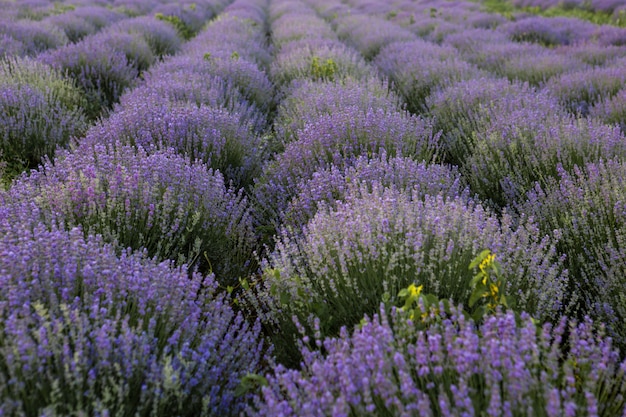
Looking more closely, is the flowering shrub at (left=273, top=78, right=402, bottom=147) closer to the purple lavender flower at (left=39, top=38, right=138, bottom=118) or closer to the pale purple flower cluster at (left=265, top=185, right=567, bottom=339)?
the pale purple flower cluster at (left=265, top=185, right=567, bottom=339)

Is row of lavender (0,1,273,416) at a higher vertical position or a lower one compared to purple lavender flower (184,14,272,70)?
higher

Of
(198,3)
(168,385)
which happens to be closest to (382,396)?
(168,385)

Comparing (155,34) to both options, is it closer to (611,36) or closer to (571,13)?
(611,36)

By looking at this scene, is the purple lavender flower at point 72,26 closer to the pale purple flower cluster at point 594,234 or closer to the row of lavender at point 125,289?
the row of lavender at point 125,289

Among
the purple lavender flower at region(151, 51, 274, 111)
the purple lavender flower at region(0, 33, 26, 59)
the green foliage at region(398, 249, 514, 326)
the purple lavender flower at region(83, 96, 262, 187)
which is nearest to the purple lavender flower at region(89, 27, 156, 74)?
the purple lavender flower at region(0, 33, 26, 59)

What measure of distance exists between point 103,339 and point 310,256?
920mm

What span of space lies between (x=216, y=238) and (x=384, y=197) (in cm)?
90

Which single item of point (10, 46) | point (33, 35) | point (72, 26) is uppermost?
point (10, 46)

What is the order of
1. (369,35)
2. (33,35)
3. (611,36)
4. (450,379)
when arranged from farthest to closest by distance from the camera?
(369,35) → (611,36) → (33,35) → (450,379)

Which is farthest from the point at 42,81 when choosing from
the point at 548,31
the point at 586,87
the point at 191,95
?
the point at 548,31

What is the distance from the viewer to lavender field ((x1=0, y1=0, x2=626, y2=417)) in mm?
1342

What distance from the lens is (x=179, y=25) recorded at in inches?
447

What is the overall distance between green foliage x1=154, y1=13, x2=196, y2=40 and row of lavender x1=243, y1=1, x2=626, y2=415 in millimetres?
6899

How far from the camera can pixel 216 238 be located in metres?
2.64
